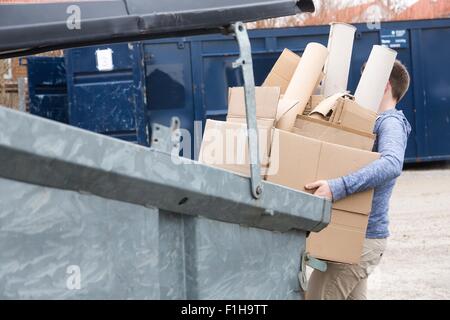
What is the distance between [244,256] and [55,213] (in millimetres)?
657

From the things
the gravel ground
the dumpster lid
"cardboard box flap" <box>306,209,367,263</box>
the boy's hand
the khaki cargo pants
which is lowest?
the gravel ground

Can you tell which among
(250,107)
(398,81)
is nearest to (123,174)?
(250,107)

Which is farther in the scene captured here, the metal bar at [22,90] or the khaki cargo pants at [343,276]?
the metal bar at [22,90]

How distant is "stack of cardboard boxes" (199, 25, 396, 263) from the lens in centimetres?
276

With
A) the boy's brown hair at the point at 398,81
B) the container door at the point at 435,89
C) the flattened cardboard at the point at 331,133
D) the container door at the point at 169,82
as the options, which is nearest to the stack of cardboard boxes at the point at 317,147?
the flattened cardboard at the point at 331,133

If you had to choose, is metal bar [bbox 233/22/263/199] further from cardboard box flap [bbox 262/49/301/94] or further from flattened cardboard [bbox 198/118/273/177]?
cardboard box flap [bbox 262/49/301/94]

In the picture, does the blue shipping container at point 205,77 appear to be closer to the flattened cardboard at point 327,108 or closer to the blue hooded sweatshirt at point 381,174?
the blue hooded sweatshirt at point 381,174

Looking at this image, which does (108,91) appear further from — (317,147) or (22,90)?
(317,147)

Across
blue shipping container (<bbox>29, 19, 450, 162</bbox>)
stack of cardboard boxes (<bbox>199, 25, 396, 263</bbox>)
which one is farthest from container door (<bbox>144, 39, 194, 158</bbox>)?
stack of cardboard boxes (<bbox>199, 25, 396, 263</bbox>)

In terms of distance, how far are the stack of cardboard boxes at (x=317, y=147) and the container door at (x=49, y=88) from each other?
6.44 metres

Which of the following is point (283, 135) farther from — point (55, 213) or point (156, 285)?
point (55, 213)

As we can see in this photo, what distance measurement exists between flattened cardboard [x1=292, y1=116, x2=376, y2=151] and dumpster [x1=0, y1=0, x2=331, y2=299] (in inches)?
30.4

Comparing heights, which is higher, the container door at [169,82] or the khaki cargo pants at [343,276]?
the container door at [169,82]

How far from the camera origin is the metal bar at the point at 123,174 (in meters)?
1.52
